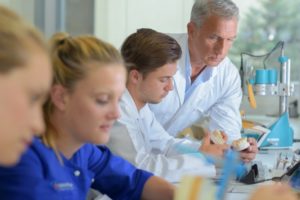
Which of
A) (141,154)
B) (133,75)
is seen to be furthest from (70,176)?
(133,75)

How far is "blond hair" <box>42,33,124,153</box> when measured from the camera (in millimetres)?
1115

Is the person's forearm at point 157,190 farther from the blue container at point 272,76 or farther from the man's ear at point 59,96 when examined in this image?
the blue container at point 272,76

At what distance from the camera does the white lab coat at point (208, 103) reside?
7.19ft

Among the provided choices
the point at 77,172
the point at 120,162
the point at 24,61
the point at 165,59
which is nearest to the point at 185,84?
the point at 165,59

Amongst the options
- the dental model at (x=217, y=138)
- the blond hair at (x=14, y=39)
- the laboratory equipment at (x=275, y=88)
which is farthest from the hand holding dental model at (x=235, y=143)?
the blond hair at (x=14, y=39)

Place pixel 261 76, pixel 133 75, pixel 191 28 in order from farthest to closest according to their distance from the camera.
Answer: pixel 261 76 → pixel 191 28 → pixel 133 75

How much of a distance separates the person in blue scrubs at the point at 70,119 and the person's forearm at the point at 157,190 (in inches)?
6.2

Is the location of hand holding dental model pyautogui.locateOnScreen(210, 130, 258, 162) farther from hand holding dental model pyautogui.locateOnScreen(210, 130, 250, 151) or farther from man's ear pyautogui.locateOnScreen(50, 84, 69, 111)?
man's ear pyautogui.locateOnScreen(50, 84, 69, 111)

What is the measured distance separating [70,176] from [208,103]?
126 centimetres

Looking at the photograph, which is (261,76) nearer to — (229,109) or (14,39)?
(229,109)

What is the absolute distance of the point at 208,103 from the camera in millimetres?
2326

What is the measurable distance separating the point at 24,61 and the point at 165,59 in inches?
39.1

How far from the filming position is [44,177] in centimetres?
108

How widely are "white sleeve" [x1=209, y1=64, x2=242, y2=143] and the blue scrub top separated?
102 centimetres
